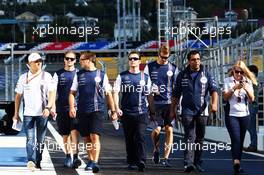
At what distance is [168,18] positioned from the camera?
3241 centimetres

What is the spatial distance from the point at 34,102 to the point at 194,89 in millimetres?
2410

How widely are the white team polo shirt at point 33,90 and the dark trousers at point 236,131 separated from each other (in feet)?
8.94

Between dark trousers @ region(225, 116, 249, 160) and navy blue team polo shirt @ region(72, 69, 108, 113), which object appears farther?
navy blue team polo shirt @ region(72, 69, 108, 113)

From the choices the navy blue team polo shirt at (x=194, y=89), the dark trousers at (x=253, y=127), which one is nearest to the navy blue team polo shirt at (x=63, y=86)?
the navy blue team polo shirt at (x=194, y=89)

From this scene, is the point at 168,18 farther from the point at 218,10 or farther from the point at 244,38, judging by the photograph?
the point at 218,10

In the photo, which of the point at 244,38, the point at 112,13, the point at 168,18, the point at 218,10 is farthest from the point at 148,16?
the point at 244,38

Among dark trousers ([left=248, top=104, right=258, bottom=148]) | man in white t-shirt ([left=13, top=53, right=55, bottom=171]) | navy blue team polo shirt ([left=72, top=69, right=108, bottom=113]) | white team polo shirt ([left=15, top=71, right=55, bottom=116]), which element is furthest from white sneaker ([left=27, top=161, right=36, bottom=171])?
dark trousers ([left=248, top=104, right=258, bottom=148])

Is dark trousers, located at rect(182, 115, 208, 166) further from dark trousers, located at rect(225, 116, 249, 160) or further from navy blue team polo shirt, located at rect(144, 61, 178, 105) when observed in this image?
navy blue team polo shirt, located at rect(144, 61, 178, 105)

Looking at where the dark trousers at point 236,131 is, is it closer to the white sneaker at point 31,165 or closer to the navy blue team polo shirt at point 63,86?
the navy blue team polo shirt at point 63,86

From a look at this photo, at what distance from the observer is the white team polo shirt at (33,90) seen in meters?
12.3

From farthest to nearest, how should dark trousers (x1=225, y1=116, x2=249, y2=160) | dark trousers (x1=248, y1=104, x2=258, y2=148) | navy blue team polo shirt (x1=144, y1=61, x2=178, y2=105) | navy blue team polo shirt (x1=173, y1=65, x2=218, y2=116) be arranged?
dark trousers (x1=248, y1=104, x2=258, y2=148), navy blue team polo shirt (x1=144, y1=61, x2=178, y2=105), navy blue team polo shirt (x1=173, y1=65, x2=218, y2=116), dark trousers (x1=225, y1=116, x2=249, y2=160)

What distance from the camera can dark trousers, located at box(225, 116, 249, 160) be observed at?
39.9 feet

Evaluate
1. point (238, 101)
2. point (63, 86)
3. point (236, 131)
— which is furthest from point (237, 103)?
point (63, 86)

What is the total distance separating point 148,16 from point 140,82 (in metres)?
82.5
